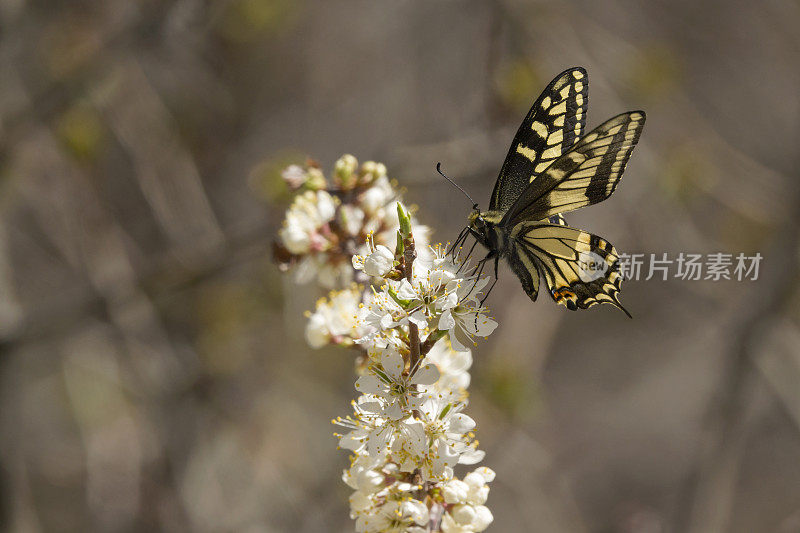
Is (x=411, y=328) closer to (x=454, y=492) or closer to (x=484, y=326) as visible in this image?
(x=484, y=326)

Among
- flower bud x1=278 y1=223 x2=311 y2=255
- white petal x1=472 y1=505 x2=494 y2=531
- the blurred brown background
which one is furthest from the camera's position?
the blurred brown background

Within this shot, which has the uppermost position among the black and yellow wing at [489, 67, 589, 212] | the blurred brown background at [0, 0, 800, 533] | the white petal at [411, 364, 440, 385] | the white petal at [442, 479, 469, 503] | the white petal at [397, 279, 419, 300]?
the blurred brown background at [0, 0, 800, 533]

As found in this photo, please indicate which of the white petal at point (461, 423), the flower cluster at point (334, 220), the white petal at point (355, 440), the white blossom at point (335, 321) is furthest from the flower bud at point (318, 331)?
the white petal at point (461, 423)

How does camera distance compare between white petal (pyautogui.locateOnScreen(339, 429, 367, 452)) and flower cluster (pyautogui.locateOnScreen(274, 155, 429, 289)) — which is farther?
flower cluster (pyautogui.locateOnScreen(274, 155, 429, 289))

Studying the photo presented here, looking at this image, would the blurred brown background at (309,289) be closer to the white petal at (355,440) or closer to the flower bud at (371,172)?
the flower bud at (371,172)

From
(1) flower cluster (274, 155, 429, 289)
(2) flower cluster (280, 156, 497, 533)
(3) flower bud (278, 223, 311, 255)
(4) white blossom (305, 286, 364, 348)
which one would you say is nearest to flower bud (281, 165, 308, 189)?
(1) flower cluster (274, 155, 429, 289)

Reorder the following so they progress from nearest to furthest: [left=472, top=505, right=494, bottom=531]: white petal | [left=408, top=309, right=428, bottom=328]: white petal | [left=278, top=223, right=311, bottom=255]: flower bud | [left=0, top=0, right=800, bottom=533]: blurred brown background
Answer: [left=408, top=309, right=428, bottom=328]: white petal → [left=472, top=505, right=494, bottom=531]: white petal → [left=278, top=223, right=311, bottom=255]: flower bud → [left=0, top=0, right=800, bottom=533]: blurred brown background

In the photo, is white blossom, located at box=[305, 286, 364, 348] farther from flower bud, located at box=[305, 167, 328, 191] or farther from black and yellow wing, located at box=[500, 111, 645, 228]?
black and yellow wing, located at box=[500, 111, 645, 228]
